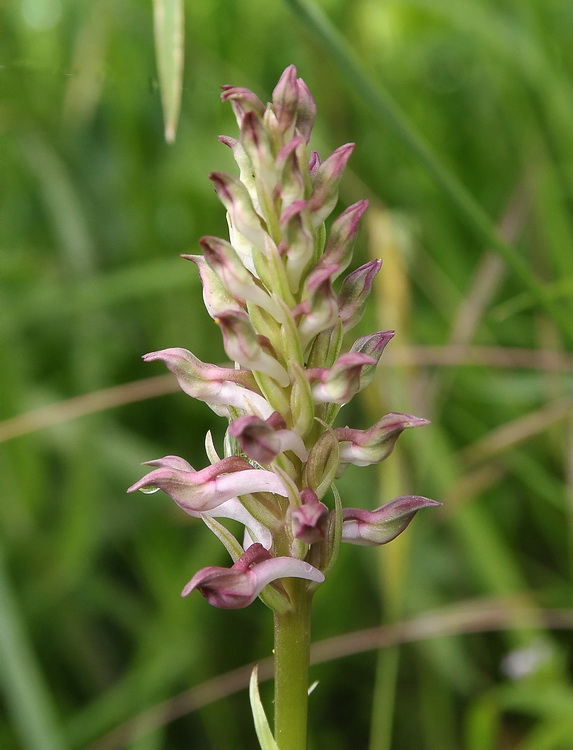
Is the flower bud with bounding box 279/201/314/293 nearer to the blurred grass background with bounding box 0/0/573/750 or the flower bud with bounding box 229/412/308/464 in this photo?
the flower bud with bounding box 229/412/308/464

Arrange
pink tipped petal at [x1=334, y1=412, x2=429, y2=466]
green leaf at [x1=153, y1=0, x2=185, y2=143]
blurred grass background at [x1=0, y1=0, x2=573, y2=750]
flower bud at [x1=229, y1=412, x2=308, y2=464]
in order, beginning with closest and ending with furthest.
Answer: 1. flower bud at [x1=229, y1=412, x2=308, y2=464]
2. pink tipped petal at [x1=334, y1=412, x2=429, y2=466]
3. green leaf at [x1=153, y1=0, x2=185, y2=143]
4. blurred grass background at [x1=0, y1=0, x2=573, y2=750]

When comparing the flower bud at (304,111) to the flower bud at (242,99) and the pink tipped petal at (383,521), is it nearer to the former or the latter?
the flower bud at (242,99)

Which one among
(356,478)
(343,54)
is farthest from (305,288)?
(356,478)

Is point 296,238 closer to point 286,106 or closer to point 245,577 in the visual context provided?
point 286,106

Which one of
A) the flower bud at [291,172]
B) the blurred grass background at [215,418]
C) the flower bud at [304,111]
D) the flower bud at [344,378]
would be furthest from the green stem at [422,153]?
the flower bud at [344,378]

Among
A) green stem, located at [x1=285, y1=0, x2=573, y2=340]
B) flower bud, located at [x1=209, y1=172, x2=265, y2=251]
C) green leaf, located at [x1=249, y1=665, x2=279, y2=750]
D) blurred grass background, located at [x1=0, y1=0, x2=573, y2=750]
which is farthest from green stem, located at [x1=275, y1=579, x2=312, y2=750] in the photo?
blurred grass background, located at [x1=0, y1=0, x2=573, y2=750]

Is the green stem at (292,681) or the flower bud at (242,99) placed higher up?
the flower bud at (242,99)
